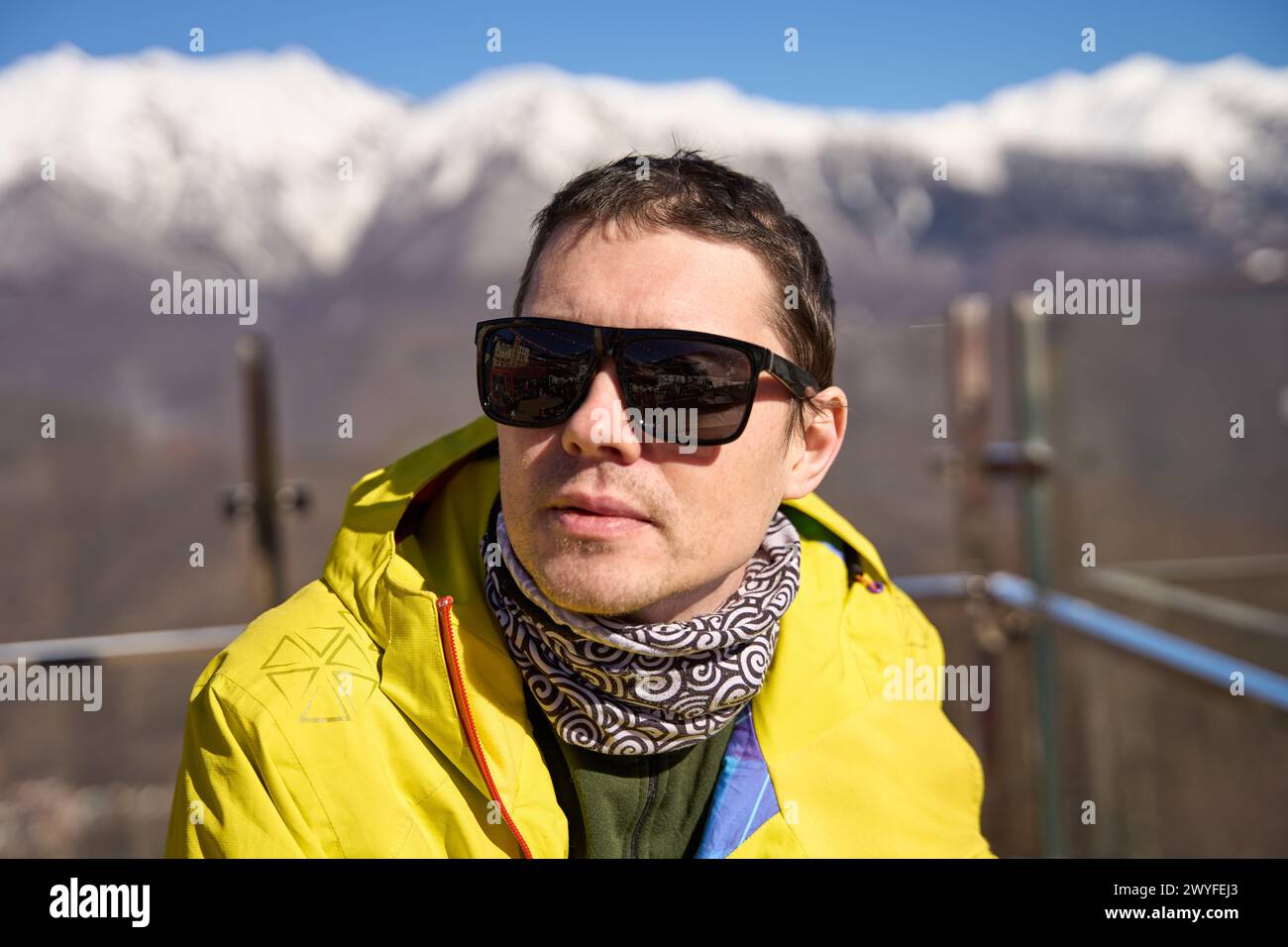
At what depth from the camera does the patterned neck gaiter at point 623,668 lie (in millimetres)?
1525

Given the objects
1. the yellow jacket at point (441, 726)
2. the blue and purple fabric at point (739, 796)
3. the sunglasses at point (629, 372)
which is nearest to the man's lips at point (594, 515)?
the sunglasses at point (629, 372)

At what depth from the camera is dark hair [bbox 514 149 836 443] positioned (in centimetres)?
162

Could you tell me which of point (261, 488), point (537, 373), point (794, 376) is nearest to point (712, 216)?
point (794, 376)

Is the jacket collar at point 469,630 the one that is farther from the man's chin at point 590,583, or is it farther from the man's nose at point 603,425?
the man's nose at point 603,425

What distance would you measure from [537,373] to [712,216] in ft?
1.24

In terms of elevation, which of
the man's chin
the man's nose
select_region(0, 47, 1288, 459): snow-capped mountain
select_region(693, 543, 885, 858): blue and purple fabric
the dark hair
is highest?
select_region(0, 47, 1288, 459): snow-capped mountain

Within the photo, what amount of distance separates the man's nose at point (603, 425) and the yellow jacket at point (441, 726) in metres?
0.30

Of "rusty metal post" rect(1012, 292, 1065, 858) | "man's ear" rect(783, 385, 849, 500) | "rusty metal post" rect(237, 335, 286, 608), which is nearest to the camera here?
"man's ear" rect(783, 385, 849, 500)

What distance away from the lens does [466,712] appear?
1.47 m

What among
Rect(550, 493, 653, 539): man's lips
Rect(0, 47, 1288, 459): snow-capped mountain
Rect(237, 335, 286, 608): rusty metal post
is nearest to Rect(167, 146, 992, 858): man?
Rect(550, 493, 653, 539): man's lips

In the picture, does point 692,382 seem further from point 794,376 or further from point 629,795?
point 629,795

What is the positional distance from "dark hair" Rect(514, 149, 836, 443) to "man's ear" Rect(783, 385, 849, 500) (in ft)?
0.12

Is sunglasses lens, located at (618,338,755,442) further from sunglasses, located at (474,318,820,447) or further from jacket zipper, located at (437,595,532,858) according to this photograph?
jacket zipper, located at (437,595,532,858)

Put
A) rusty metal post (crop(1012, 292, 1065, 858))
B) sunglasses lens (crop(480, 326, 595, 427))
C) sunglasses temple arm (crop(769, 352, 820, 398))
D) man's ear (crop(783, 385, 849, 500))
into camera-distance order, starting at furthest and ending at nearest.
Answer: rusty metal post (crop(1012, 292, 1065, 858)) → man's ear (crop(783, 385, 849, 500)) → sunglasses temple arm (crop(769, 352, 820, 398)) → sunglasses lens (crop(480, 326, 595, 427))
